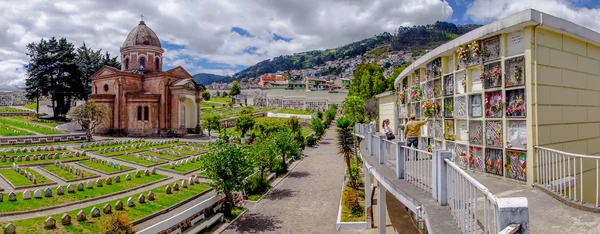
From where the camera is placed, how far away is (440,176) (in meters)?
5.23

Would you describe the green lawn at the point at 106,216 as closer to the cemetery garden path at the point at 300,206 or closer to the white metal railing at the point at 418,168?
the cemetery garden path at the point at 300,206

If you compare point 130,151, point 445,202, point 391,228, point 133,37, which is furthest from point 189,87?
point 445,202

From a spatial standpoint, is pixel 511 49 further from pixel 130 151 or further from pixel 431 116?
pixel 130 151

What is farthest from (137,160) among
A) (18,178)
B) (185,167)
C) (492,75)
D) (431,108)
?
(492,75)

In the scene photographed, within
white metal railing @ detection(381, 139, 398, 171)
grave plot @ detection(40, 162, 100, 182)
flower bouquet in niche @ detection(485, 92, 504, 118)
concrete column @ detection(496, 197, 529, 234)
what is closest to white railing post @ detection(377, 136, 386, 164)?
white metal railing @ detection(381, 139, 398, 171)

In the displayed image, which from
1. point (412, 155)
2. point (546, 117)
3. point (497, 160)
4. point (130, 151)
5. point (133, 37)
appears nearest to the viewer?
point (412, 155)

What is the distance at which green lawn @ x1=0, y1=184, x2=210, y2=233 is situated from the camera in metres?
10.7

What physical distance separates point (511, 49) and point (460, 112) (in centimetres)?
226

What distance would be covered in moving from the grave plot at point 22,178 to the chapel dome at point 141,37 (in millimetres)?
31034

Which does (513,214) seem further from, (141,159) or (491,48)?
(141,159)

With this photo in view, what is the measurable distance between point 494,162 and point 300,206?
9.73 meters

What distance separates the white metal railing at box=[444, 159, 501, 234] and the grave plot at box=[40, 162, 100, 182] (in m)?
18.5

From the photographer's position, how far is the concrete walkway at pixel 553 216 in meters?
4.96

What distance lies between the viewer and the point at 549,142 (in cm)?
794
